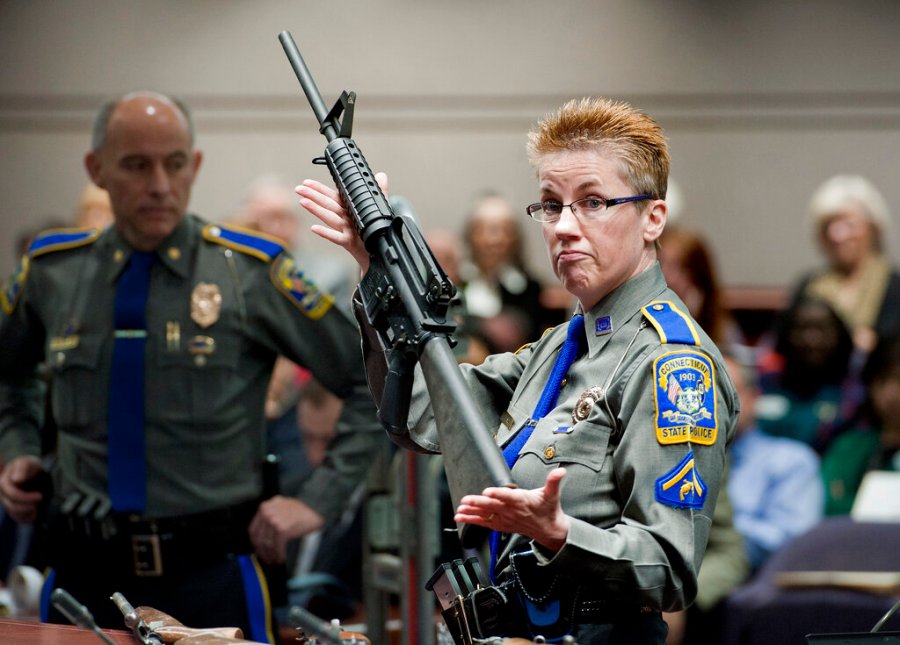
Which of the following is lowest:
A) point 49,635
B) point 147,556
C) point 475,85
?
point 49,635

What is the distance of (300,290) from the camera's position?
3012 mm

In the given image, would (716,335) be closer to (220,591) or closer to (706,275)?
(706,275)

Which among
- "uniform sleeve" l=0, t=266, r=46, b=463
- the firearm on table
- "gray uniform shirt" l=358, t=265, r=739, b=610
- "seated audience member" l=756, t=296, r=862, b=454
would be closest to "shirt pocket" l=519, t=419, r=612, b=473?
"gray uniform shirt" l=358, t=265, r=739, b=610

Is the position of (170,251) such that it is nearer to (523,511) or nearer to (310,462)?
(523,511)

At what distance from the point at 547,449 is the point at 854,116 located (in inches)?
237

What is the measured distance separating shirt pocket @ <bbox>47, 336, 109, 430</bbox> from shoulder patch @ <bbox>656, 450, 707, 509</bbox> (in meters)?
1.53

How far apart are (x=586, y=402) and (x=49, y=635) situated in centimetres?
86

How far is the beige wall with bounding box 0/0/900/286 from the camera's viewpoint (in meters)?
7.30

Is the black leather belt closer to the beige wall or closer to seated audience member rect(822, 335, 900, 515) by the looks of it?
seated audience member rect(822, 335, 900, 515)

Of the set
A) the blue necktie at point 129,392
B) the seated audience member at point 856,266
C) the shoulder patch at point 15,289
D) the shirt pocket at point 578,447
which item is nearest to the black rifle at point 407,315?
the shirt pocket at point 578,447

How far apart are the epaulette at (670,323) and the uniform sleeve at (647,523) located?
0.03 m

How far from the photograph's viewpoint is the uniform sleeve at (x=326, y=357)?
3.00 metres

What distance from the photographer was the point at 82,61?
287 inches

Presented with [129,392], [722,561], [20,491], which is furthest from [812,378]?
[20,491]
